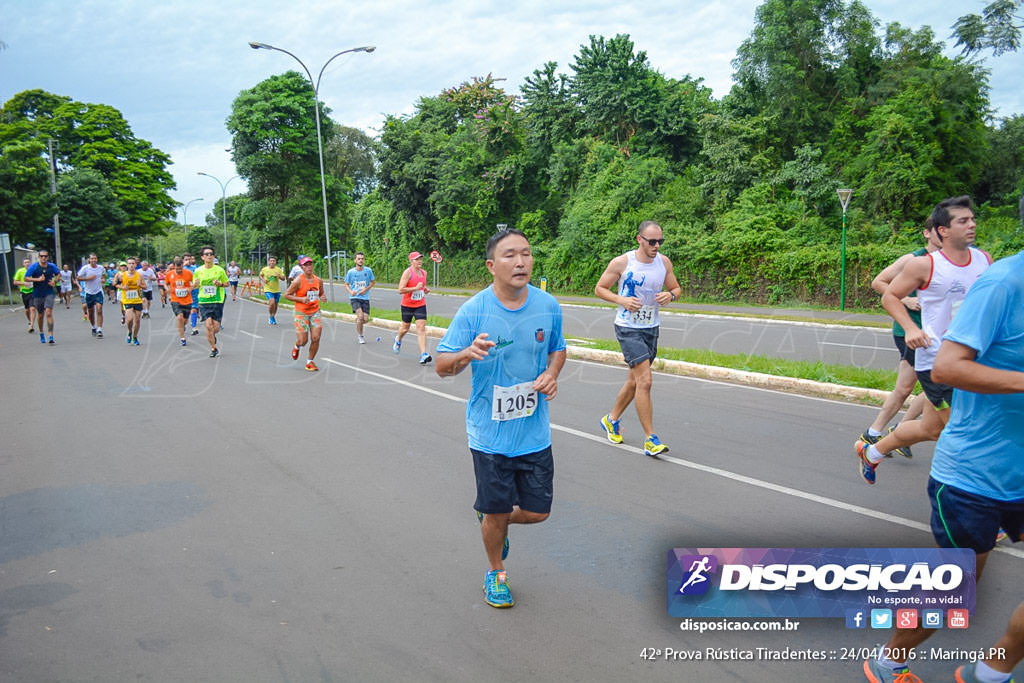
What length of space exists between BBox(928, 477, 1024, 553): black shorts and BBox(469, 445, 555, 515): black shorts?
1.70 meters

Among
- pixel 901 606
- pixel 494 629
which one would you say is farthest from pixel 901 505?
pixel 494 629

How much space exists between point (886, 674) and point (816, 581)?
43cm

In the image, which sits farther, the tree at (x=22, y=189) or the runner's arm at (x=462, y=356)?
the tree at (x=22, y=189)

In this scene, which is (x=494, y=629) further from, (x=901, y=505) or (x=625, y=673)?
(x=901, y=505)

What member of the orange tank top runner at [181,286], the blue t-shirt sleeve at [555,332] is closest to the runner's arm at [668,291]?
the blue t-shirt sleeve at [555,332]

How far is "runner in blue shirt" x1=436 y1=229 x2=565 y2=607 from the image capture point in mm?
3770

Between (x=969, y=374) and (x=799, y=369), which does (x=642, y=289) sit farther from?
(x=799, y=369)

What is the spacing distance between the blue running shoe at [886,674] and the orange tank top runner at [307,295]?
33.2ft

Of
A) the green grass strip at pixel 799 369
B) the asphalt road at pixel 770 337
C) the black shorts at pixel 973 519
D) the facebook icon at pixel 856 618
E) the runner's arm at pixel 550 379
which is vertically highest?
the runner's arm at pixel 550 379

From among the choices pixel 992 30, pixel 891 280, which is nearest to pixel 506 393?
pixel 891 280

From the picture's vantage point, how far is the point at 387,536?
16.1 ft

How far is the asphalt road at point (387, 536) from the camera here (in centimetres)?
344

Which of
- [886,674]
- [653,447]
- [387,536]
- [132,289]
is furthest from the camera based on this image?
[132,289]

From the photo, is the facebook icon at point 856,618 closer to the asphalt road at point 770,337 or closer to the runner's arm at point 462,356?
the runner's arm at point 462,356
